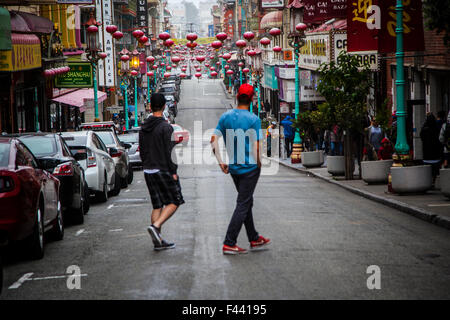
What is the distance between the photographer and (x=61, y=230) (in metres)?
12.1

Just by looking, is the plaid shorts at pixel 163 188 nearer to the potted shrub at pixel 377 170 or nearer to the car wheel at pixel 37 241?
the car wheel at pixel 37 241

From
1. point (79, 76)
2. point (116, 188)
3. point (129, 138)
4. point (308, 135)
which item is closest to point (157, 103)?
point (116, 188)

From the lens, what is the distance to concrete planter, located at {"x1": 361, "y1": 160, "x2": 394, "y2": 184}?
20531 millimetres

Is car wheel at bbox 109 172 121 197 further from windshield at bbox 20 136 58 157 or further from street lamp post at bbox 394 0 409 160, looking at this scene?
street lamp post at bbox 394 0 409 160

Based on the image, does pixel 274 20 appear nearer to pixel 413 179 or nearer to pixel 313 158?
pixel 313 158

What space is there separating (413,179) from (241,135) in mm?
8374

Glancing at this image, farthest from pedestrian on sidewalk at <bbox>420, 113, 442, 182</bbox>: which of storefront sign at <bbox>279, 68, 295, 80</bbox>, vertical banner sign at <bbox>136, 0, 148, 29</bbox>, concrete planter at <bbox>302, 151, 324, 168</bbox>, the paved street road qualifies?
vertical banner sign at <bbox>136, 0, 148, 29</bbox>

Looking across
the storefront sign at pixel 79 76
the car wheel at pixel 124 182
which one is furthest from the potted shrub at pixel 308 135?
the storefront sign at pixel 79 76

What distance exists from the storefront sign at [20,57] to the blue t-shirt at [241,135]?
55.6 feet

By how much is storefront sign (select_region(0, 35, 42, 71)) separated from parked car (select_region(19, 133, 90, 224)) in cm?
1098

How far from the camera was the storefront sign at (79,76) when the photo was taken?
40969 millimetres

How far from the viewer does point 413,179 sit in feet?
56.2
